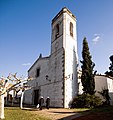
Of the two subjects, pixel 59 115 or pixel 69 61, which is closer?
pixel 59 115

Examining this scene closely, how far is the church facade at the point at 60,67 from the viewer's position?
67.6 ft

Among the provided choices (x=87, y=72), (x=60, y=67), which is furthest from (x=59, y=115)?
(x=87, y=72)

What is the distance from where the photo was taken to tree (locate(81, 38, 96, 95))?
21659 millimetres

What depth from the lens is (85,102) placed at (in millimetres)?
19609

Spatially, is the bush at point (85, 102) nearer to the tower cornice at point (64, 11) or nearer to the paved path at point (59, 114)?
the paved path at point (59, 114)

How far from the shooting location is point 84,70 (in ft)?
73.9

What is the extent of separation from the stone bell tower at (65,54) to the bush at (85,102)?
837 millimetres

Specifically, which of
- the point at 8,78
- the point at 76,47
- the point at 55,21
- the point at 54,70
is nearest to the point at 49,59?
the point at 54,70

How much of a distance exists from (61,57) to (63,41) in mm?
2383

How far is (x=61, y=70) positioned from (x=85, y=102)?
5.23 metres

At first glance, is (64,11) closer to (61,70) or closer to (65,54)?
(65,54)

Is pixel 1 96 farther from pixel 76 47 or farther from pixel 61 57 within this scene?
pixel 76 47

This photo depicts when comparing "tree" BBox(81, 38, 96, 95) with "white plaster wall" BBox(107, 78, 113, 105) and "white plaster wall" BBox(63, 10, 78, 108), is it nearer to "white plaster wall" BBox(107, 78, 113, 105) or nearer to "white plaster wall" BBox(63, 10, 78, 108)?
"white plaster wall" BBox(63, 10, 78, 108)

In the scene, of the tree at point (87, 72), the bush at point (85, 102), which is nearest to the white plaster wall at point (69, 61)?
the bush at point (85, 102)
